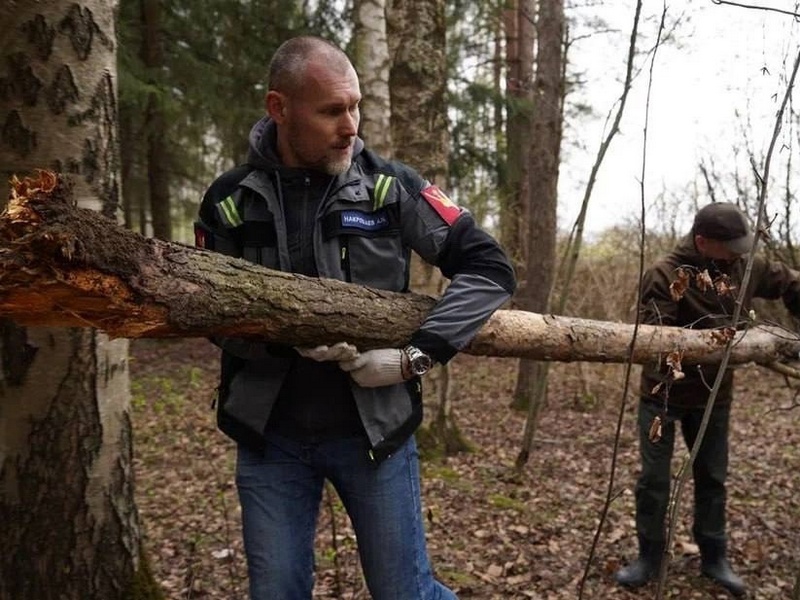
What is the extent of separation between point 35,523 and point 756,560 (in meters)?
4.00

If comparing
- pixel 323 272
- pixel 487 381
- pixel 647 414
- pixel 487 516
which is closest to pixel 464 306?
pixel 323 272

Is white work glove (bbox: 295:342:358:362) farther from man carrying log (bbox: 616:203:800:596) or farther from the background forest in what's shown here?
man carrying log (bbox: 616:203:800:596)

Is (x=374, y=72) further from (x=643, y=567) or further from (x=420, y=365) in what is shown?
(x=643, y=567)

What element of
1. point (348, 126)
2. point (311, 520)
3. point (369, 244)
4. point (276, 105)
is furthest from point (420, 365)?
point (276, 105)

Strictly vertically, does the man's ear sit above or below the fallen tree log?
above

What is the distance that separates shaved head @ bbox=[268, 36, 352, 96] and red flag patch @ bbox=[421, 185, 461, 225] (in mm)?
526

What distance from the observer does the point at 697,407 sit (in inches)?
150

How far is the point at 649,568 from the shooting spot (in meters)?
3.87

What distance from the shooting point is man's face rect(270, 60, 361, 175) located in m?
2.32

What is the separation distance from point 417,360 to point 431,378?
3.84m

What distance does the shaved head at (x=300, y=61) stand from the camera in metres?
2.34

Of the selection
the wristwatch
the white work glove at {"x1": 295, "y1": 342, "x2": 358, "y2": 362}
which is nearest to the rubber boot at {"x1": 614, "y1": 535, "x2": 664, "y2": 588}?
the wristwatch

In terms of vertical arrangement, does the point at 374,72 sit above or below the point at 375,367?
above

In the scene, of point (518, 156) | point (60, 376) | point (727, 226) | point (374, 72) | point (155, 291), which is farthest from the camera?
point (518, 156)
